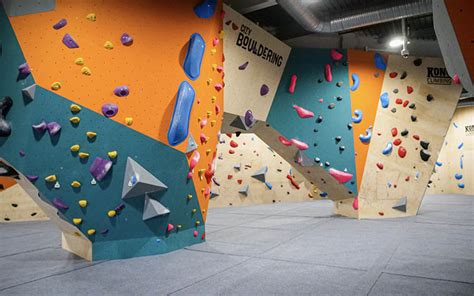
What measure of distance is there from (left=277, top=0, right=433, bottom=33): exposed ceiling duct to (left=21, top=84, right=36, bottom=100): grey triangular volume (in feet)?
10.0

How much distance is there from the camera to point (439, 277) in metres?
2.65

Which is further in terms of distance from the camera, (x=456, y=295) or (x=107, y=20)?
(x=107, y=20)

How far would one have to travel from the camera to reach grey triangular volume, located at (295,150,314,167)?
588 centimetres

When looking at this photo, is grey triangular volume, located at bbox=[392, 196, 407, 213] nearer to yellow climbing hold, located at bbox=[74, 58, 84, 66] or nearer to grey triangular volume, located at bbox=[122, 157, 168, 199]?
grey triangular volume, located at bbox=[122, 157, 168, 199]

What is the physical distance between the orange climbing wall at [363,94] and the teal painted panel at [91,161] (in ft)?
11.1

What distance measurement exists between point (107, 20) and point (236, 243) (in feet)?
8.86

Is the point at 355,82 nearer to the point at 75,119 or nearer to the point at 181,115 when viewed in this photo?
the point at 181,115

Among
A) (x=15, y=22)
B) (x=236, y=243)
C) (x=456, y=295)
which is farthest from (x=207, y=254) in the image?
(x=15, y=22)

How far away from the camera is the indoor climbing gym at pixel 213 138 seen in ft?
9.29

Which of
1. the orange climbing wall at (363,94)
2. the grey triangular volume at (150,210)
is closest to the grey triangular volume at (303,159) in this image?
the orange climbing wall at (363,94)

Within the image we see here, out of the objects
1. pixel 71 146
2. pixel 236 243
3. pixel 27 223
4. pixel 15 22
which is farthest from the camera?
pixel 27 223

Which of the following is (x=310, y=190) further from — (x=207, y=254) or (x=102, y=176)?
(x=102, y=176)

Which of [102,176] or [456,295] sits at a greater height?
[102,176]

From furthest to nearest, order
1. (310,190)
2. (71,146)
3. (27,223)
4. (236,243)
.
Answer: (310,190) < (27,223) < (236,243) < (71,146)
